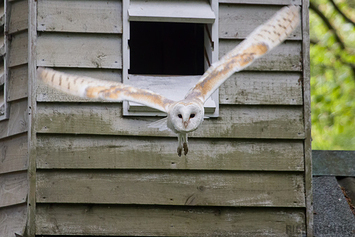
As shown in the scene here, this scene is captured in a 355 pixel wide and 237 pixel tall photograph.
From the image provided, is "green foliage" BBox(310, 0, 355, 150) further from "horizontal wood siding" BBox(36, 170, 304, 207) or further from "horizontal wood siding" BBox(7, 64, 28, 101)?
"horizontal wood siding" BBox(7, 64, 28, 101)

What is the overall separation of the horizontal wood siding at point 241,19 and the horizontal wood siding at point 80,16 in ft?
2.27

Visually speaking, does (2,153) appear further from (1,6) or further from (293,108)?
(293,108)

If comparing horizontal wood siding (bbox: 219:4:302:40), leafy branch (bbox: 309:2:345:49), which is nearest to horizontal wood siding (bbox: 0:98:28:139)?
horizontal wood siding (bbox: 219:4:302:40)

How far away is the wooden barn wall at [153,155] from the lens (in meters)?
3.17

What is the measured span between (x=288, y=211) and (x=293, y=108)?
26.8 inches

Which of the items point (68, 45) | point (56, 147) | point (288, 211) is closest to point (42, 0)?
point (68, 45)

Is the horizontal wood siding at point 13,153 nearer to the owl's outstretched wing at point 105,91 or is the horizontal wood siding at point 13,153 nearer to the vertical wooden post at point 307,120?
the owl's outstretched wing at point 105,91

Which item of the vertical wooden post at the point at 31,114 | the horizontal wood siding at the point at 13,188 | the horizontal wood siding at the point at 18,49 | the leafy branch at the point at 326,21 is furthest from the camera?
the leafy branch at the point at 326,21

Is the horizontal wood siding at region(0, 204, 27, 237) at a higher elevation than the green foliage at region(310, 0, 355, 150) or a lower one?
lower

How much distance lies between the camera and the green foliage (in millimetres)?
8539

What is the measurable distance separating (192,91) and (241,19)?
0.81 meters

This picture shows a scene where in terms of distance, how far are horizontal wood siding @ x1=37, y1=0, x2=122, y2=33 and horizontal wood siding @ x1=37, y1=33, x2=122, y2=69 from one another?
0.15ft

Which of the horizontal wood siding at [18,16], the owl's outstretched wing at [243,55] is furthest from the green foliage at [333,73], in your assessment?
the horizontal wood siding at [18,16]

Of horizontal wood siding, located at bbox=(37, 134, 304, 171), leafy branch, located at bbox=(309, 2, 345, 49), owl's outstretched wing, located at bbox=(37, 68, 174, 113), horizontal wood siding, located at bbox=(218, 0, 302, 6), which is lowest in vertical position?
horizontal wood siding, located at bbox=(37, 134, 304, 171)
